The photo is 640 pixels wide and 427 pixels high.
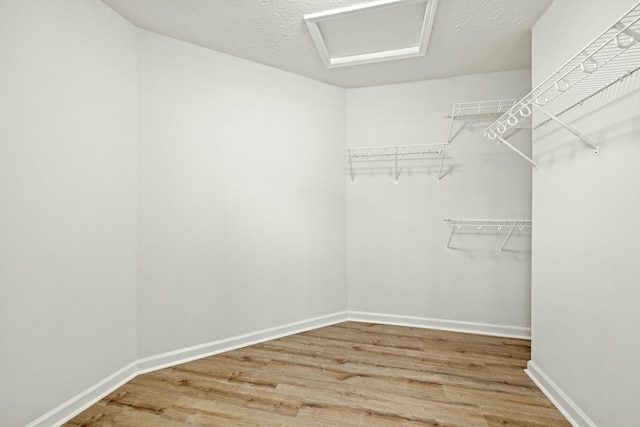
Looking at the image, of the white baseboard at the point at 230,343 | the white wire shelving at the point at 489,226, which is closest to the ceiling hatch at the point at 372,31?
the white wire shelving at the point at 489,226

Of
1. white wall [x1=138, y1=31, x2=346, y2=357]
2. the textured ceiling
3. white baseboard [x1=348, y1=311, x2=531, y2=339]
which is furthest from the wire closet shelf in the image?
white baseboard [x1=348, y1=311, x2=531, y2=339]

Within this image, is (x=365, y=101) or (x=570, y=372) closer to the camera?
(x=570, y=372)

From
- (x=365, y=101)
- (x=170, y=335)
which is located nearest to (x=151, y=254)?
(x=170, y=335)

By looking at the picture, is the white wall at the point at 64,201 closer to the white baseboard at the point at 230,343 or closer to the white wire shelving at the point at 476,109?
the white baseboard at the point at 230,343

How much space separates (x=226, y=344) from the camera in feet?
7.39

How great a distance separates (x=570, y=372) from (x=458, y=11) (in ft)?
7.02

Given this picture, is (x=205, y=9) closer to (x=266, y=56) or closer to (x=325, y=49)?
(x=266, y=56)

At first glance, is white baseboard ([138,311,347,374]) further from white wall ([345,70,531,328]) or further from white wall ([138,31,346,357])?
white wall ([345,70,531,328])

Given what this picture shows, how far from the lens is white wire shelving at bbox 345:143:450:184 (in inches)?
105

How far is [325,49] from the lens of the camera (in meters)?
2.19

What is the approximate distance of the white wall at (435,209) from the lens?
8.34ft

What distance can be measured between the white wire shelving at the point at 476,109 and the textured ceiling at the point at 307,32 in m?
0.29

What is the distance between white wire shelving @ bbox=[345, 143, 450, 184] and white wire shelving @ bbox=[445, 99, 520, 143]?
17cm

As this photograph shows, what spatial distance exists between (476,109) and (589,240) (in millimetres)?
1606
